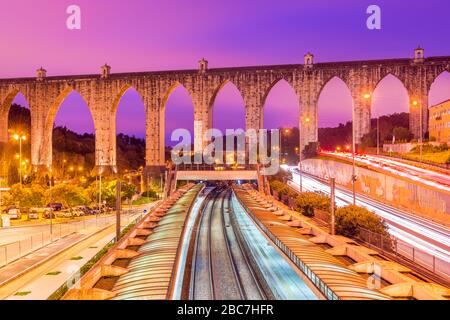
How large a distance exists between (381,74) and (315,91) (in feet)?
31.4

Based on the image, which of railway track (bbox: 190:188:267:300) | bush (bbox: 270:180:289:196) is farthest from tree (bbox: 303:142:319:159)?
railway track (bbox: 190:188:267:300)

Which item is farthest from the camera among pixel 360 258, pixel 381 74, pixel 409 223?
pixel 381 74

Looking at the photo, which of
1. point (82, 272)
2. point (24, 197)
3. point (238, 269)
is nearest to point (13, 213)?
point (24, 197)

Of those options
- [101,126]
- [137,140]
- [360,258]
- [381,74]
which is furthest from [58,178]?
[137,140]

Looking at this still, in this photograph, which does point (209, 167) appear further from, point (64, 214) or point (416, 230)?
point (416, 230)

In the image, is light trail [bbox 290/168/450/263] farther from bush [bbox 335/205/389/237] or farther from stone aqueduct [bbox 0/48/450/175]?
stone aqueduct [bbox 0/48/450/175]

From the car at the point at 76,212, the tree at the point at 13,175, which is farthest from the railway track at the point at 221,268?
the tree at the point at 13,175

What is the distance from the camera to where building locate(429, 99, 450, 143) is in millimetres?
60250

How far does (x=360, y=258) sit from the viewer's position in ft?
62.5

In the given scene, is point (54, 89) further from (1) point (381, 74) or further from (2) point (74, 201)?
(1) point (381, 74)

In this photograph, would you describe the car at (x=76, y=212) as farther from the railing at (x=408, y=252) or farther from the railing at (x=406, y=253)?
the railing at (x=408, y=252)

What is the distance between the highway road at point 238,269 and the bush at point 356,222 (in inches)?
166
